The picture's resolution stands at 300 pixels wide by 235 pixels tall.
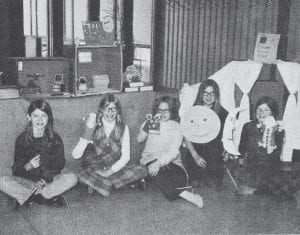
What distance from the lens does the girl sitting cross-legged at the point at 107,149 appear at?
349 centimetres

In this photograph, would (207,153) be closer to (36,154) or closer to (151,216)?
(151,216)

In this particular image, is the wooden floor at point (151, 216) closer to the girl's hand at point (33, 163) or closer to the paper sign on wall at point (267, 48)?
the girl's hand at point (33, 163)

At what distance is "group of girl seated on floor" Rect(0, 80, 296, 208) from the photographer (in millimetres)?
3289

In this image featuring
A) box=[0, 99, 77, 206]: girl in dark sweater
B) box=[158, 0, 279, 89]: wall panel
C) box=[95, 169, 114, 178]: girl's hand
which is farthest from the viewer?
box=[158, 0, 279, 89]: wall panel

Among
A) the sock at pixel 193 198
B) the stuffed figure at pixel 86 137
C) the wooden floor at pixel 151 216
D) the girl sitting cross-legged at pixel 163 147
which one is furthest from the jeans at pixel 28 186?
the sock at pixel 193 198

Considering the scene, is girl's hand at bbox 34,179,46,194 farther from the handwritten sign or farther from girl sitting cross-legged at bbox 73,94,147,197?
the handwritten sign

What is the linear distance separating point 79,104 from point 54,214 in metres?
0.89

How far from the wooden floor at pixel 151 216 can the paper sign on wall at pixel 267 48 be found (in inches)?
44.8

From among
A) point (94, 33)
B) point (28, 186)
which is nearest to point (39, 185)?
point (28, 186)

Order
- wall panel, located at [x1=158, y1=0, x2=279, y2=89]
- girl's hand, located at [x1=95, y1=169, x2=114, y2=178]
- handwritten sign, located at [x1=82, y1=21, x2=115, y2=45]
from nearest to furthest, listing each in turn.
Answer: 1. girl's hand, located at [x1=95, y1=169, x2=114, y2=178]
2. handwritten sign, located at [x1=82, y1=21, x2=115, y2=45]
3. wall panel, located at [x1=158, y1=0, x2=279, y2=89]

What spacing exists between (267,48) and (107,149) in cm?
153

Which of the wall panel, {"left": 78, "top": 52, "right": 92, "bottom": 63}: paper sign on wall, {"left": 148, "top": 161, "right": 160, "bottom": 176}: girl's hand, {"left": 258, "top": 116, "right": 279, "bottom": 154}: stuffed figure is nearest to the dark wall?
the wall panel

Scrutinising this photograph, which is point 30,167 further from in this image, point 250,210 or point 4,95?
point 250,210

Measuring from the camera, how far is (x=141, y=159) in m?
3.72
